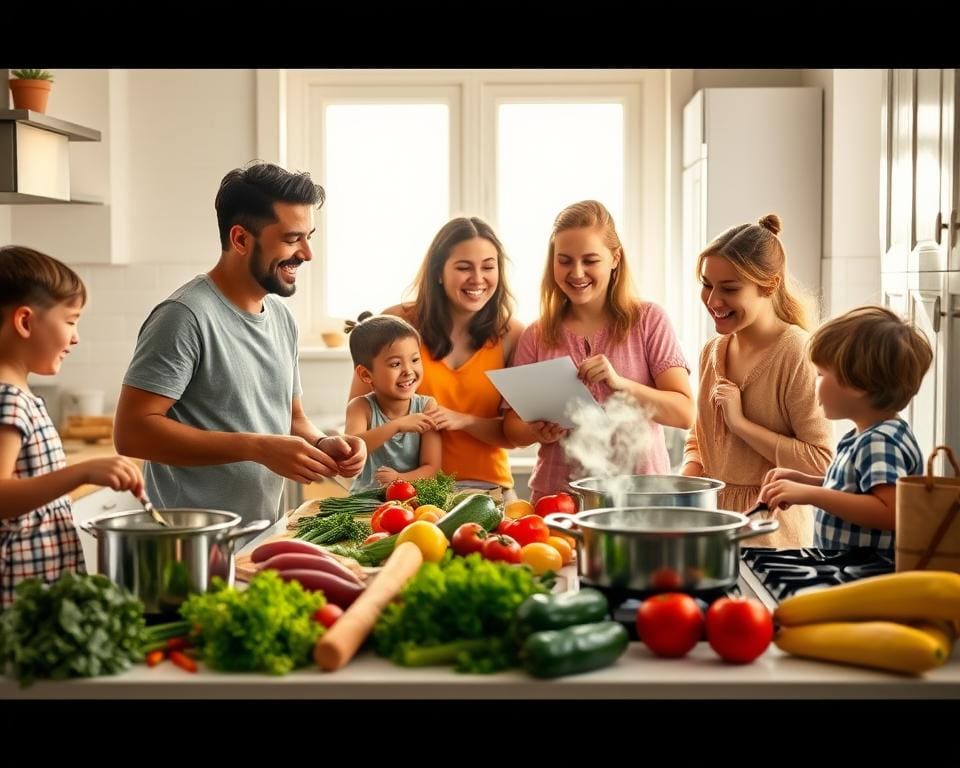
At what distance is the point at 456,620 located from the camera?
66.2 inches

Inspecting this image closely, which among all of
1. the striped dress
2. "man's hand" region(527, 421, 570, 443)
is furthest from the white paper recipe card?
the striped dress

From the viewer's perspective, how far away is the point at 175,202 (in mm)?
5570

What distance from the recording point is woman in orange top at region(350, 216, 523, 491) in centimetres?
324

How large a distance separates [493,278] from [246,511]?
0.97m

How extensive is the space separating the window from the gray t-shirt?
9.94 ft

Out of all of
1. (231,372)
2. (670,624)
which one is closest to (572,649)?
(670,624)

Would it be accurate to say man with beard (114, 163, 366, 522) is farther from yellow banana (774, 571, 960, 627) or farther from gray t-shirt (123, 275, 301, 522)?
yellow banana (774, 571, 960, 627)

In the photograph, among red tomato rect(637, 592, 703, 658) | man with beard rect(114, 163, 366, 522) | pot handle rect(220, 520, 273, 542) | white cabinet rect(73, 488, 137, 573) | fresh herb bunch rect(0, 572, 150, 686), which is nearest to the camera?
fresh herb bunch rect(0, 572, 150, 686)

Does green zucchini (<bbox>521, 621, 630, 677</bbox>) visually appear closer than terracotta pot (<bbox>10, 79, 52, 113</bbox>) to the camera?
Yes

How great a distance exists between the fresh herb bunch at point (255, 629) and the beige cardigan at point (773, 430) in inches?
53.5

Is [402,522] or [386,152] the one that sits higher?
[386,152]
